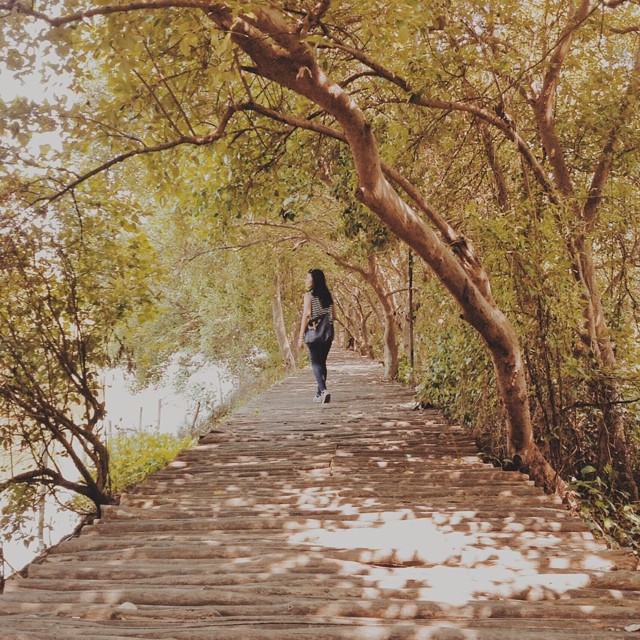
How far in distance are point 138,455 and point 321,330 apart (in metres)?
4.32

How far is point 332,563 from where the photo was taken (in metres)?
3.36

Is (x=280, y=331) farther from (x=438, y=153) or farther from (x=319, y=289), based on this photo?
(x=438, y=153)

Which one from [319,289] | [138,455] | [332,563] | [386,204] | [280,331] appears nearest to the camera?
[332,563]

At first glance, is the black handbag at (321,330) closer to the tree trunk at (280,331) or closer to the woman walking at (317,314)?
the woman walking at (317,314)

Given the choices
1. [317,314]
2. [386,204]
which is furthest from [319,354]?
[386,204]

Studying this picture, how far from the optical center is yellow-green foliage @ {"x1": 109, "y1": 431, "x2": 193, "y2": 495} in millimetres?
8841

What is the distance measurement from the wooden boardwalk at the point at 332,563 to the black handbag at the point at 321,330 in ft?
9.55

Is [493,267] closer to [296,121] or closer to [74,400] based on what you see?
[296,121]

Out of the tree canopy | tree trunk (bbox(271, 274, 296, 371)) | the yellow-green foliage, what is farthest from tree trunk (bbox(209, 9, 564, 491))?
tree trunk (bbox(271, 274, 296, 371))

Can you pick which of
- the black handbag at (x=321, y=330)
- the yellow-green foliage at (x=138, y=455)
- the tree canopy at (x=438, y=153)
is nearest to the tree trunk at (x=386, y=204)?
the tree canopy at (x=438, y=153)

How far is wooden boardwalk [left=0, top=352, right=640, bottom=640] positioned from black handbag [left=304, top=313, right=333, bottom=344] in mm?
2912

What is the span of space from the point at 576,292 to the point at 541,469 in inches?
70.9

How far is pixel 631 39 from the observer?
8.35 metres

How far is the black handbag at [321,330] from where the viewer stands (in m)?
8.84
